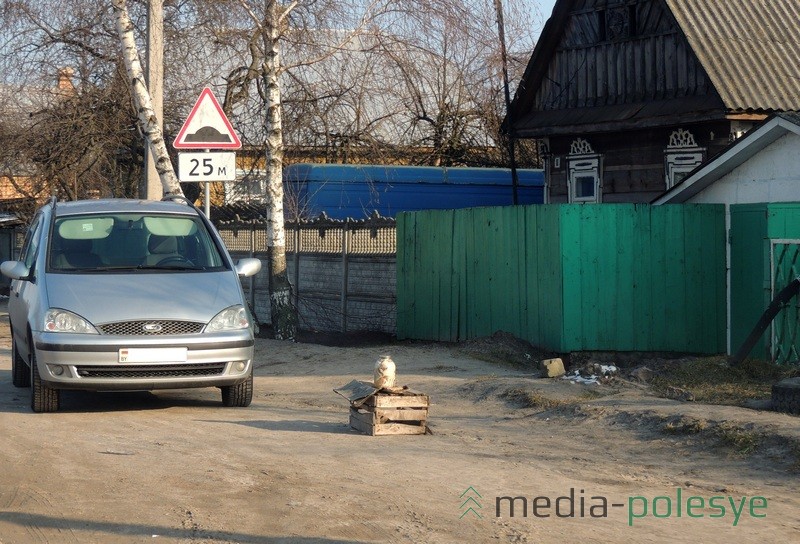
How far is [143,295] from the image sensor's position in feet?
30.6

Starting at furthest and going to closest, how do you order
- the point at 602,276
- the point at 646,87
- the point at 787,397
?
the point at 646,87 < the point at 602,276 < the point at 787,397

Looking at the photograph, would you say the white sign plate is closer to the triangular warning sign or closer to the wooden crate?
the triangular warning sign

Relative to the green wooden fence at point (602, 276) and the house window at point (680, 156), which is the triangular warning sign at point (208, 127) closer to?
the green wooden fence at point (602, 276)

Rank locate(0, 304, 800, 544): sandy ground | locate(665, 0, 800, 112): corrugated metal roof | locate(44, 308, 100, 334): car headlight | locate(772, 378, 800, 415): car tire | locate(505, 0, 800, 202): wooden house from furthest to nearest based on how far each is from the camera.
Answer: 1. locate(505, 0, 800, 202): wooden house
2. locate(665, 0, 800, 112): corrugated metal roof
3. locate(44, 308, 100, 334): car headlight
4. locate(772, 378, 800, 415): car tire
5. locate(0, 304, 800, 544): sandy ground

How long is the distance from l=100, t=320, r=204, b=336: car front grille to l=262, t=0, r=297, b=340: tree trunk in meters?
6.65

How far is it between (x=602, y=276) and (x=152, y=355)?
5.93 m

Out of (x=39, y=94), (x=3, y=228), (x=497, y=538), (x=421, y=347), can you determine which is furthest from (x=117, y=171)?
(x=497, y=538)

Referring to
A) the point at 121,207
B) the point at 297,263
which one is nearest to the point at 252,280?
the point at 297,263

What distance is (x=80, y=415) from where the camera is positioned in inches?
374

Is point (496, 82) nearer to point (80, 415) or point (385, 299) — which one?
point (385, 299)

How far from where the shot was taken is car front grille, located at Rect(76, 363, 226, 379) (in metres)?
9.05

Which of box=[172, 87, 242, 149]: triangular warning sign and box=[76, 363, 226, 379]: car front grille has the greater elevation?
box=[172, 87, 242, 149]: triangular warning sign

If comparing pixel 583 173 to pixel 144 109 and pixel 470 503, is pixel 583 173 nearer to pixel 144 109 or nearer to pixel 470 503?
pixel 144 109

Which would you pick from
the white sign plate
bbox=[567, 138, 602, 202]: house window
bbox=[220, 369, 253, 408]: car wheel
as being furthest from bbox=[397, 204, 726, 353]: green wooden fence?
bbox=[567, 138, 602, 202]: house window
